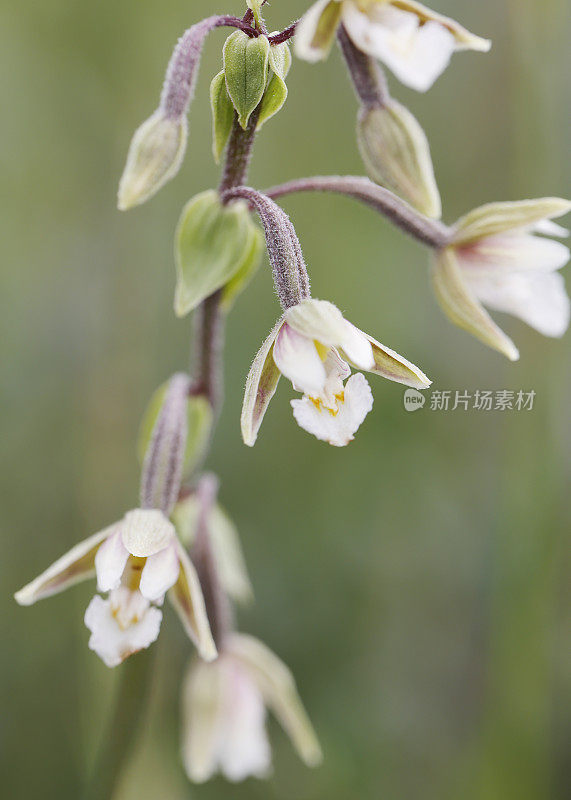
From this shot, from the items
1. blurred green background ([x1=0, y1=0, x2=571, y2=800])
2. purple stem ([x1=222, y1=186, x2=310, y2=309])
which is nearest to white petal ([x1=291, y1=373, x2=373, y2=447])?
purple stem ([x1=222, y1=186, x2=310, y2=309])

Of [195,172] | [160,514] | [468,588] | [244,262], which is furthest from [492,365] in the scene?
[160,514]

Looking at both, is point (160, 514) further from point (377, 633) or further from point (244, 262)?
point (377, 633)

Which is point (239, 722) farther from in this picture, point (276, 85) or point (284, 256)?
point (276, 85)

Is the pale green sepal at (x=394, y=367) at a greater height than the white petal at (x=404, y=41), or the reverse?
the white petal at (x=404, y=41)

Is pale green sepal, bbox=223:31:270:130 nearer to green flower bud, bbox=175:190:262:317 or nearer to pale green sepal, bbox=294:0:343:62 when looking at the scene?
pale green sepal, bbox=294:0:343:62

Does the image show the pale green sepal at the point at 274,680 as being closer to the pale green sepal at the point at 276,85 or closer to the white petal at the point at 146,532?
the white petal at the point at 146,532

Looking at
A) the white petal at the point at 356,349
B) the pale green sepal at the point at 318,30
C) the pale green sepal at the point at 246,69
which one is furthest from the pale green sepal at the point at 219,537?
the pale green sepal at the point at 318,30
